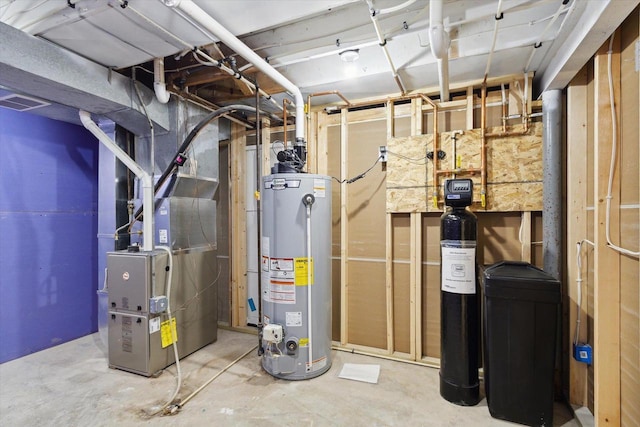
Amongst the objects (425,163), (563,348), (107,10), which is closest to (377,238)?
(425,163)

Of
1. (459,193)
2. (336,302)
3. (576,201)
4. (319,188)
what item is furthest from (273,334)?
(576,201)

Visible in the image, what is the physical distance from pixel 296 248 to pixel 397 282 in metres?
1.14

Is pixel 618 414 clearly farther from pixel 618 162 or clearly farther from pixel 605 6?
pixel 605 6

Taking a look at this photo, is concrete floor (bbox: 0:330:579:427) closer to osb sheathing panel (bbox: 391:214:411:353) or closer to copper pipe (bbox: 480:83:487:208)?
osb sheathing panel (bbox: 391:214:411:353)

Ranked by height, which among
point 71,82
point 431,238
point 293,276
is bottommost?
point 293,276

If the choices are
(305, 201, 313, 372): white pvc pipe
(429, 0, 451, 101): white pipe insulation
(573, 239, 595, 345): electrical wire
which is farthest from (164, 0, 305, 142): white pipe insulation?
(573, 239, 595, 345): electrical wire

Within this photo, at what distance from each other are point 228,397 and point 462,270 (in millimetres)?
Answer: 1989

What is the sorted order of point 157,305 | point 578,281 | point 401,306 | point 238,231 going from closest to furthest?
1. point 578,281
2. point 157,305
3. point 401,306
4. point 238,231

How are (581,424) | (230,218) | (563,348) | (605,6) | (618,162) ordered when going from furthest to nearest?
(230,218) → (563,348) → (581,424) → (618,162) → (605,6)

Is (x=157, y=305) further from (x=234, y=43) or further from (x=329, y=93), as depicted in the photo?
(x=329, y=93)

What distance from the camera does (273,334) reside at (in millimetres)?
2420

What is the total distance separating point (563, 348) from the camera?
7.64 ft

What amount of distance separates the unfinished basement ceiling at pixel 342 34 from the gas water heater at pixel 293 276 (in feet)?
3.31

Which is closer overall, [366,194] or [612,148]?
[612,148]
